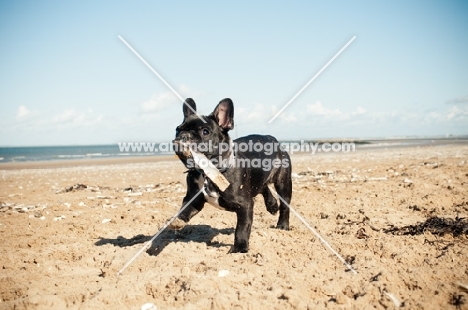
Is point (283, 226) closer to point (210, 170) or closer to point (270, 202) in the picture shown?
point (270, 202)

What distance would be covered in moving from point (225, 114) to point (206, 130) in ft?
1.21

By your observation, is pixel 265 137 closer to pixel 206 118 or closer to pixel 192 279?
pixel 206 118

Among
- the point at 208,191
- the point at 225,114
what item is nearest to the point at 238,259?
the point at 208,191

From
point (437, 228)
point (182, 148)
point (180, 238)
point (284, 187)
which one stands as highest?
point (182, 148)

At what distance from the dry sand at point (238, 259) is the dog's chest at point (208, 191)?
690mm

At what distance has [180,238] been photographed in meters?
5.34

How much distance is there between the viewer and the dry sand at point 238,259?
306 centimetres

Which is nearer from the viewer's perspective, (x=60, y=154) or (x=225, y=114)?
(x=225, y=114)

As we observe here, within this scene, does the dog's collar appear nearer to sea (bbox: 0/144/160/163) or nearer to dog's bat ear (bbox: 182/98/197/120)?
dog's bat ear (bbox: 182/98/197/120)

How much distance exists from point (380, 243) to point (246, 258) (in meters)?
1.73

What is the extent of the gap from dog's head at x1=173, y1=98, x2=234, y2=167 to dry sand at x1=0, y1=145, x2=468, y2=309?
1.30 m

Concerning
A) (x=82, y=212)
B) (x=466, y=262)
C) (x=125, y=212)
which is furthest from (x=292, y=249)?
(x=82, y=212)

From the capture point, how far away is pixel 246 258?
404cm

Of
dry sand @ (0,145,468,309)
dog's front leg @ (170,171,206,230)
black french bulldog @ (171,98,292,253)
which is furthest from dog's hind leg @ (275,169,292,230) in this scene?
dog's front leg @ (170,171,206,230)
